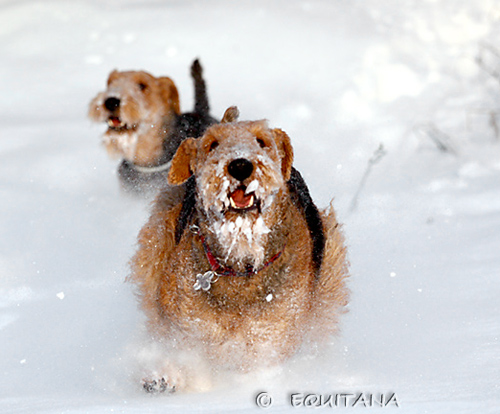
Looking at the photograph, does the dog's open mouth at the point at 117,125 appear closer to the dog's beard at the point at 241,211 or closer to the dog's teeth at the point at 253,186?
the dog's beard at the point at 241,211

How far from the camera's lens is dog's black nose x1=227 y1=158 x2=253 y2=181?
251cm

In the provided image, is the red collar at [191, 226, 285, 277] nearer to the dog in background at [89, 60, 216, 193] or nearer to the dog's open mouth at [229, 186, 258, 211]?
the dog's open mouth at [229, 186, 258, 211]

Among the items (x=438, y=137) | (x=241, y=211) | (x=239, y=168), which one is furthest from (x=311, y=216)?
(x=438, y=137)

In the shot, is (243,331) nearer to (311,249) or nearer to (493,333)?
(311,249)

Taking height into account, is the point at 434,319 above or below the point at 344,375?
above

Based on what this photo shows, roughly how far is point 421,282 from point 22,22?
7.91m

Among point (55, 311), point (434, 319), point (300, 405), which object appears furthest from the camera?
point (55, 311)

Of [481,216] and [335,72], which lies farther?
[335,72]

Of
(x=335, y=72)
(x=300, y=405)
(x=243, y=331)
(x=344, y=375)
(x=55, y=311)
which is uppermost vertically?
(x=335, y=72)

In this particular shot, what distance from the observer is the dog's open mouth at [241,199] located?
8.36 ft

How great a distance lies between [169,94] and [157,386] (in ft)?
10.1

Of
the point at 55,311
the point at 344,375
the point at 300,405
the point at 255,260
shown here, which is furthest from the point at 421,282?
the point at 55,311

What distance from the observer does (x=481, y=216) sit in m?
4.63

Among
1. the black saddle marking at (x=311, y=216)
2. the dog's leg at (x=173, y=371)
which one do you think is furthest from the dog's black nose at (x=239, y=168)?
the dog's leg at (x=173, y=371)
